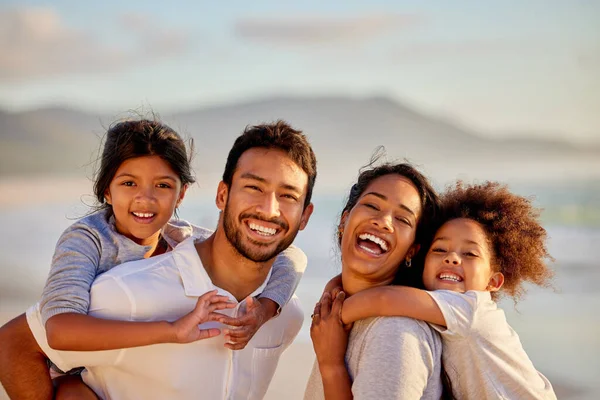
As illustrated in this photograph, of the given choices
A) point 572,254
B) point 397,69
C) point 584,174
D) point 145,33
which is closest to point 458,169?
Result: point 584,174

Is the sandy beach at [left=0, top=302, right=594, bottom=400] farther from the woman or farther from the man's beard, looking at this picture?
the woman

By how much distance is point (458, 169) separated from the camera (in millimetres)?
17469

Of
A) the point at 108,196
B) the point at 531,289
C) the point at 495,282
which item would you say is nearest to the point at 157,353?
the point at 108,196

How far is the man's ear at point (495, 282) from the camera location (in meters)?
3.35

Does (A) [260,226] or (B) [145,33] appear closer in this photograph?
(A) [260,226]

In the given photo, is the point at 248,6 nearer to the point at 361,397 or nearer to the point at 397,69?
the point at 397,69

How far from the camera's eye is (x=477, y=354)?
2.85 metres

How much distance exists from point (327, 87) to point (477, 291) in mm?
17020

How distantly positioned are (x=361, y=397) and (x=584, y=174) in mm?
15475

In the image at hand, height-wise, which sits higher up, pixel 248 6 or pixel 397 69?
pixel 248 6

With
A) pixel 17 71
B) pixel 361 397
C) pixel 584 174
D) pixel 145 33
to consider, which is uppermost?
pixel 145 33

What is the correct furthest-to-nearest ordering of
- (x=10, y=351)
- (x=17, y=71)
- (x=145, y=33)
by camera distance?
(x=145, y=33) < (x=17, y=71) < (x=10, y=351)

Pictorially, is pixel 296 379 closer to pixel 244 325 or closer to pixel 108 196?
pixel 108 196

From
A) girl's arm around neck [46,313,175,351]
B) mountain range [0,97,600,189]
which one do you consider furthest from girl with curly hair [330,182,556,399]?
mountain range [0,97,600,189]
